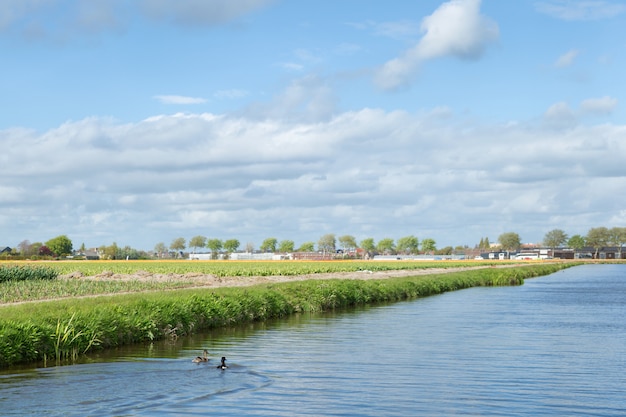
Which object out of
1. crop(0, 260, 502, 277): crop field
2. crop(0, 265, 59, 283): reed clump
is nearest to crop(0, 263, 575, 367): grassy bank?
crop(0, 265, 59, 283): reed clump

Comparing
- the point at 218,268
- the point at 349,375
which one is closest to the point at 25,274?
the point at 349,375

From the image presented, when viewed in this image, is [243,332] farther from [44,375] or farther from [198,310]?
[44,375]

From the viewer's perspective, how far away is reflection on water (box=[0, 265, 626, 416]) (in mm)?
18938

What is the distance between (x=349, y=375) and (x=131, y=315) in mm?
11868

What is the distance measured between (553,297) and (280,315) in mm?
33442

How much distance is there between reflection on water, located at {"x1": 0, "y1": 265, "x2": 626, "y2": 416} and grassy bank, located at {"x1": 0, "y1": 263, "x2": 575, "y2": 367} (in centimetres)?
111

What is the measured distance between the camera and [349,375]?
77.7 ft

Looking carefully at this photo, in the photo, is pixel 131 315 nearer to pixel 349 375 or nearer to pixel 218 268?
pixel 349 375

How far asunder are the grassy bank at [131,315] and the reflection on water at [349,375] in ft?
3.64

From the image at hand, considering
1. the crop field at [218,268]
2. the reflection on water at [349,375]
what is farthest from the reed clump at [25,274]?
the reflection on water at [349,375]

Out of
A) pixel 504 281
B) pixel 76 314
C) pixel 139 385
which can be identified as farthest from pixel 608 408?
pixel 504 281

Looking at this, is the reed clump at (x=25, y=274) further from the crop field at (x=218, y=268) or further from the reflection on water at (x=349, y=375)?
the reflection on water at (x=349, y=375)

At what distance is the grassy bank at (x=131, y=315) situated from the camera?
82.7ft

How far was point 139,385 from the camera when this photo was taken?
21344 millimetres
